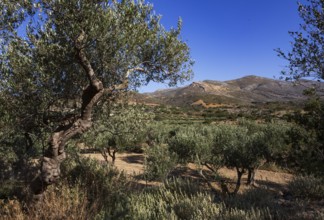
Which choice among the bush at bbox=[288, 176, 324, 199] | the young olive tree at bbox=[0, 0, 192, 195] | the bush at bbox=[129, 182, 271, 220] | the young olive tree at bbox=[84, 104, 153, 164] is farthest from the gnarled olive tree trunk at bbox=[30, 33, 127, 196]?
the bush at bbox=[288, 176, 324, 199]

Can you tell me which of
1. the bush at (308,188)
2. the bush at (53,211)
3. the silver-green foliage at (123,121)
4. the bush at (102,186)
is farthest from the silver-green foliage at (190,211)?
the bush at (308,188)

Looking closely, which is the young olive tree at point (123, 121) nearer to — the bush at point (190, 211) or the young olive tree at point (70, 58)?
the young olive tree at point (70, 58)

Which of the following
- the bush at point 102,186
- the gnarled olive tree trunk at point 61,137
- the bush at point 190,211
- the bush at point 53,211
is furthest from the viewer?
the bush at point 102,186

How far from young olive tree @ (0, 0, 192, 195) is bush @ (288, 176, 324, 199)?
844 centimetres

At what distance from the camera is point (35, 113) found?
836cm

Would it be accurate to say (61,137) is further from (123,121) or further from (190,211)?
(190,211)

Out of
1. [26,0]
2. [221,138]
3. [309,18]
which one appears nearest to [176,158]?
[221,138]

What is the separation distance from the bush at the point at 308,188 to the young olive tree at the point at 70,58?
844cm

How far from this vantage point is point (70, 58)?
329 inches

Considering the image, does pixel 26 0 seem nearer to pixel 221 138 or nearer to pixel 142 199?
pixel 142 199

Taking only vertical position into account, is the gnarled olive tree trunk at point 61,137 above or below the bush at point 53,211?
above

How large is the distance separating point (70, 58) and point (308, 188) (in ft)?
36.8

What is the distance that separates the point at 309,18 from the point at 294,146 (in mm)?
3723

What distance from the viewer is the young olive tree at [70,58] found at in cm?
716
